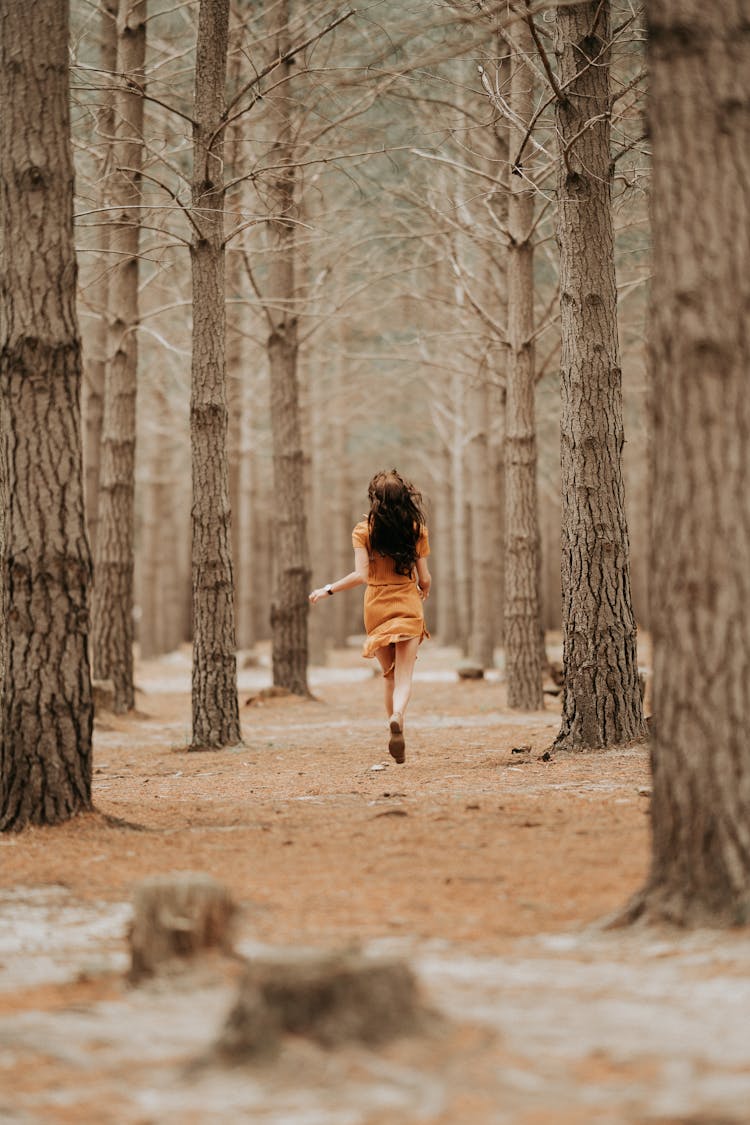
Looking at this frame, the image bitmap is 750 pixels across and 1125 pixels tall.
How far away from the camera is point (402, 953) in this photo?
3.90m

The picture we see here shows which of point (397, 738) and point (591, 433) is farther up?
point (591, 433)

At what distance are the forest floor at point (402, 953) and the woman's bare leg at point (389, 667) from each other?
562 mm

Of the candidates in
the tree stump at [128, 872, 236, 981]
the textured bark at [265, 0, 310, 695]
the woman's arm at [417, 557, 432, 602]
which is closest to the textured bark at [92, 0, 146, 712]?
the textured bark at [265, 0, 310, 695]

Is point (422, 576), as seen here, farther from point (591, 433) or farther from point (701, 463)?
point (701, 463)

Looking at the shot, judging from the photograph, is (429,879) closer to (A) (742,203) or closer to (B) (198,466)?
(A) (742,203)

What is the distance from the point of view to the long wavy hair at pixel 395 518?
8383 millimetres

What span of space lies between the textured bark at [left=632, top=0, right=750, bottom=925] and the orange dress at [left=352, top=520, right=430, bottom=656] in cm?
468

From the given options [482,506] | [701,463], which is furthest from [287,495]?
[701,463]

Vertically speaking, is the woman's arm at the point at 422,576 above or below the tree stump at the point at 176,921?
above

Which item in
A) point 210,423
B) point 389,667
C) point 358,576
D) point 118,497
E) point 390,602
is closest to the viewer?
point 358,576

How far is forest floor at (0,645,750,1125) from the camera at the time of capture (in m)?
2.74

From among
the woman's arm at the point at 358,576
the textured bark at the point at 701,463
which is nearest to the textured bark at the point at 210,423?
the woman's arm at the point at 358,576

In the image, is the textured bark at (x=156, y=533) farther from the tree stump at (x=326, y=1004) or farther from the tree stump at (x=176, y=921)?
the tree stump at (x=326, y=1004)

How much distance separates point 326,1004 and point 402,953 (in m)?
0.92
